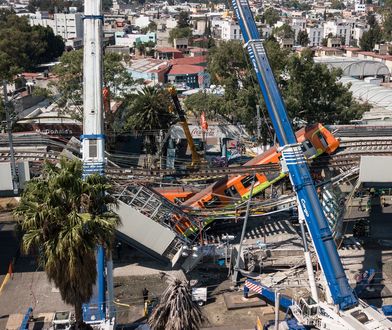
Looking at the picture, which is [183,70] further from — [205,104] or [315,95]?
[315,95]

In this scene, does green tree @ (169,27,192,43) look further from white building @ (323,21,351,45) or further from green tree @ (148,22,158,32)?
white building @ (323,21,351,45)

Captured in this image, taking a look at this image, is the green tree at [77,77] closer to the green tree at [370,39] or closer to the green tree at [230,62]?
the green tree at [230,62]

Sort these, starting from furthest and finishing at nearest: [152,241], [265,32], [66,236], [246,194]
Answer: [265,32], [246,194], [152,241], [66,236]

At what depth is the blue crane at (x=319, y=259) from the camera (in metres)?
20.5

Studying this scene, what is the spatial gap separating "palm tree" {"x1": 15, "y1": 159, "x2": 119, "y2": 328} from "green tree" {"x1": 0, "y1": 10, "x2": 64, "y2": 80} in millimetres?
73593

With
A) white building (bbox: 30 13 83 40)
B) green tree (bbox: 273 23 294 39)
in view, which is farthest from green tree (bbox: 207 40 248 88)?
white building (bbox: 30 13 83 40)

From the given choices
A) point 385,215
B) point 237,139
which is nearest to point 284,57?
point 237,139

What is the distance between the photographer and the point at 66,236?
1507 cm

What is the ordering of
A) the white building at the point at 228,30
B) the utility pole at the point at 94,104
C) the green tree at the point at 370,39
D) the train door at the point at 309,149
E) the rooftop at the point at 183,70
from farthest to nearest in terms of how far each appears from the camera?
the white building at the point at 228,30 < the green tree at the point at 370,39 < the rooftop at the point at 183,70 < the train door at the point at 309,149 < the utility pole at the point at 94,104

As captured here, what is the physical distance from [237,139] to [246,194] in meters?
22.2

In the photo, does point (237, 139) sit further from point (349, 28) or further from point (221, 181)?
point (349, 28)

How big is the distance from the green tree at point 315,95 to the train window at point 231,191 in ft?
56.1

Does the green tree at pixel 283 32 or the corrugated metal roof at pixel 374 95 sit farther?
the green tree at pixel 283 32

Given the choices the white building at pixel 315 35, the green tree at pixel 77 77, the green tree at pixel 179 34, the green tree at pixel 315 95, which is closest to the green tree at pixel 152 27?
the green tree at pixel 179 34
